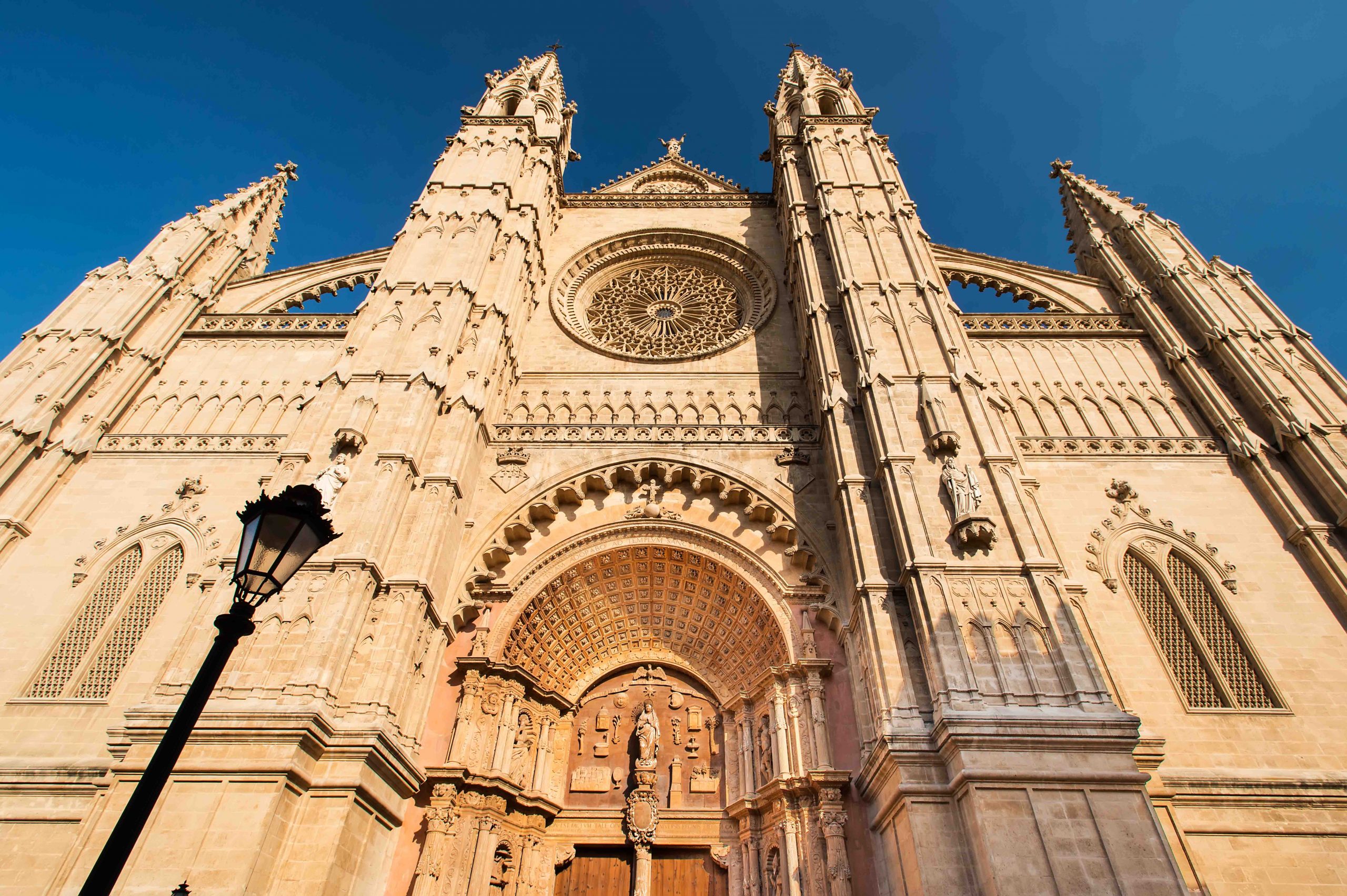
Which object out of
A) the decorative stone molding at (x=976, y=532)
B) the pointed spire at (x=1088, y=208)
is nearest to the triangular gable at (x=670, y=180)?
the pointed spire at (x=1088, y=208)

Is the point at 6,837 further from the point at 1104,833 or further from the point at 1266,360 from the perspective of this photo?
the point at 1266,360

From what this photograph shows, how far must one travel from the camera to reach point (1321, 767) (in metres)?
10.7

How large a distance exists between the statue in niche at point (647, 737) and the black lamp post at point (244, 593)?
9165mm

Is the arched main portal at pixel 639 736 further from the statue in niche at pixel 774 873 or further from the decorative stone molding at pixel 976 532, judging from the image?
the decorative stone molding at pixel 976 532

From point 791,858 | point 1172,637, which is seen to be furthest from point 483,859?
point 1172,637

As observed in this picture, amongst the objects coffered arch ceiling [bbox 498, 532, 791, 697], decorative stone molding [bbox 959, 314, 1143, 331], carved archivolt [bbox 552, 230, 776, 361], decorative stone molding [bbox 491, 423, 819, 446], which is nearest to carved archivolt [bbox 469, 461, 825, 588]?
decorative stone molding [bbox 491, 423, 819, 446]

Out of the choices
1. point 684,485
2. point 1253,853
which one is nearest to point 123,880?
point 684,485

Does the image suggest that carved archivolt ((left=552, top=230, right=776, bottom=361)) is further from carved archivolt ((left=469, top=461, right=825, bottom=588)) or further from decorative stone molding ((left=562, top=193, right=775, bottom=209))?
carved archivolt ((left=469, top=461, right=825, bottom=588))

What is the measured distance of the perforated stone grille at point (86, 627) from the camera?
11953 mm

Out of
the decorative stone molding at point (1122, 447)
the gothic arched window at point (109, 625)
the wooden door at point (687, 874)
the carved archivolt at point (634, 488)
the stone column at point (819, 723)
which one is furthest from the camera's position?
the decorative stone molding at point (1122, 447)

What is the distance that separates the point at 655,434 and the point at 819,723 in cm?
658

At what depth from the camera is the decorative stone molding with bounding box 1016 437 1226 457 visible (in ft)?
48.5

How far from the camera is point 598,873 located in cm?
1248

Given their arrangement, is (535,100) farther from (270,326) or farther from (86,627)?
(86,627)
